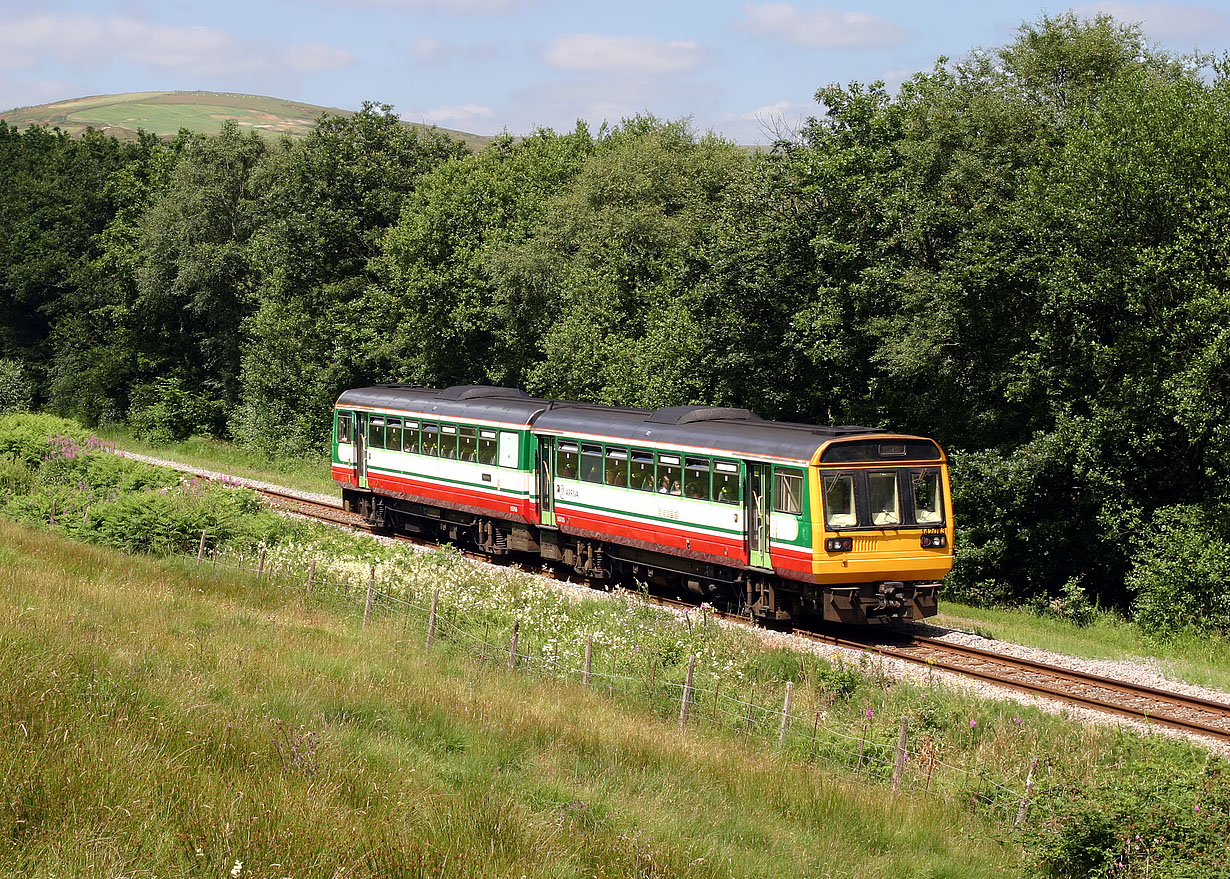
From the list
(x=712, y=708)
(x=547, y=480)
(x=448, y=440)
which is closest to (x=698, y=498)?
(x=547, y=480)

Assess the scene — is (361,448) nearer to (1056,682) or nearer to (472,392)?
(472,392)

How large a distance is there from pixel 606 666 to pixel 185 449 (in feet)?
136

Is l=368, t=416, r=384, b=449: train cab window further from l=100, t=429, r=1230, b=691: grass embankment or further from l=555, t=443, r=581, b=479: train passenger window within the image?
l=100, t=429, r=1230, b=691: grass embankment

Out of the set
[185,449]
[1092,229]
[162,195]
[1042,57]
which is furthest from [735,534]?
[162,195]

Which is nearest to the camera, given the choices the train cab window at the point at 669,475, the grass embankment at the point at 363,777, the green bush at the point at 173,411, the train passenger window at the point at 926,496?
the grass embankment at the point at 363,777

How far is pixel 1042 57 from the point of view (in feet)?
106

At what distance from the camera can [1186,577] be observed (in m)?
20.8

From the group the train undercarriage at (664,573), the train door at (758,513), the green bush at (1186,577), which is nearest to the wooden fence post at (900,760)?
the train undercarriage at (664,573)

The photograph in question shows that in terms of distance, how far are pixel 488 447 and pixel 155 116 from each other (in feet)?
558

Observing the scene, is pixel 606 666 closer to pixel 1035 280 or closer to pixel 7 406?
pixel 1035 280

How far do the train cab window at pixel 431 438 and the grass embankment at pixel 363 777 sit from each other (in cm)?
1306

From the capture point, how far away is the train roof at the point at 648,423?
18.2 m

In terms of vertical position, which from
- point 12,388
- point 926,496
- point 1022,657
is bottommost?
point 1022,657

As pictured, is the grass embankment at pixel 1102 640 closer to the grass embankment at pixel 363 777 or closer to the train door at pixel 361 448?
the grass embankment at pixel 363 777
